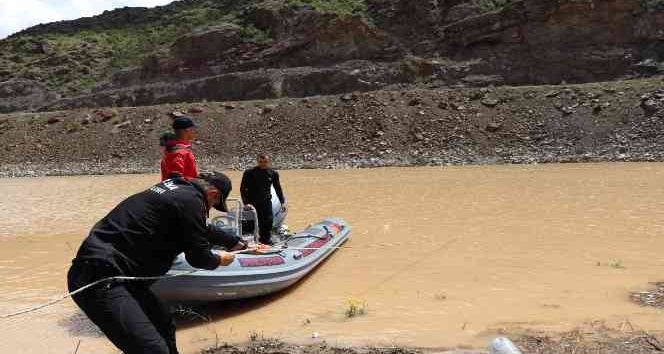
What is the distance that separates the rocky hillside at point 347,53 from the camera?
3444 cm

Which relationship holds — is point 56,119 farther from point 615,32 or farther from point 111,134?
point 615,32

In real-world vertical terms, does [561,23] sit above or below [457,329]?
above

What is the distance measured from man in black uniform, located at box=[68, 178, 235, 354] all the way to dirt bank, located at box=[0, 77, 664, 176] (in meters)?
21.6

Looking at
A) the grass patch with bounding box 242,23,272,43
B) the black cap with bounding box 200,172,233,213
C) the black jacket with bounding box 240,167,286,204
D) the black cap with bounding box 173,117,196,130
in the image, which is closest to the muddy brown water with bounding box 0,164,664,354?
the black jacket with bounding box 240,167,286,204

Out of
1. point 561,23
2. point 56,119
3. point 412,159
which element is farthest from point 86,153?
point 561,23

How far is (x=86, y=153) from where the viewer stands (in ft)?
99.7

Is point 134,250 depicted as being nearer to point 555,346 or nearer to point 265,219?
point 555,346

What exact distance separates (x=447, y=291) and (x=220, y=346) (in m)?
2.63

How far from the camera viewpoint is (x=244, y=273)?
602 centimetres

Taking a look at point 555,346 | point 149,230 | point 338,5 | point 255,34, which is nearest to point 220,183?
point 149,230

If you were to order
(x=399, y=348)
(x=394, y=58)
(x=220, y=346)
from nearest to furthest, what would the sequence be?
(x=399, y=348), (x=220, y=346), (x=394, y=58)

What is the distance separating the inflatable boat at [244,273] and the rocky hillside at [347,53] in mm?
29044

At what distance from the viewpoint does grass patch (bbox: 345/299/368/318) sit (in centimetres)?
587

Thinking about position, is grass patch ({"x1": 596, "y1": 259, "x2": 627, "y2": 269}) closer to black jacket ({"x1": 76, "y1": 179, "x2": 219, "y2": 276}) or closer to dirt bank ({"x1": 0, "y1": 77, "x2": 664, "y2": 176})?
black jacket ({"x1": 76, "y1": 179, "x2": 219, "y2": 276})
